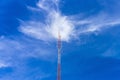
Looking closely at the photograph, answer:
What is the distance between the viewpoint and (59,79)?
122 m

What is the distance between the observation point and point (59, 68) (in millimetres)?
121625

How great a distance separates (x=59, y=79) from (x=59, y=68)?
9.31 meters
